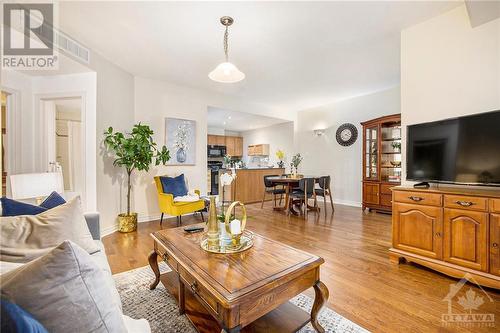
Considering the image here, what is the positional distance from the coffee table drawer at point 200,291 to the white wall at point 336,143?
16.9 feet

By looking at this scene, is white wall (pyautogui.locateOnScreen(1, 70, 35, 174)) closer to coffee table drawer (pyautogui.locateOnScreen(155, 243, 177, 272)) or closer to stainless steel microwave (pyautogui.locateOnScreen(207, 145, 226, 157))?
coffee table drawer (pyautogui.locateOnScreen(155, 243, 177, 272))

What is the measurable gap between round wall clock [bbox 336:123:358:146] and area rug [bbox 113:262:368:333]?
183 inches

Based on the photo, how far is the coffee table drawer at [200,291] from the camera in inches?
44.2

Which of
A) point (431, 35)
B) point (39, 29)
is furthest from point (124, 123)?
point (431, 35)

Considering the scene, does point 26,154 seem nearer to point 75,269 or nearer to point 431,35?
point 75,269

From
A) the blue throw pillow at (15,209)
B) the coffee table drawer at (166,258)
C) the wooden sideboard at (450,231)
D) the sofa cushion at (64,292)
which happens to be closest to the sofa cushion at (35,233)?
the blue throw pillow at (15,209)

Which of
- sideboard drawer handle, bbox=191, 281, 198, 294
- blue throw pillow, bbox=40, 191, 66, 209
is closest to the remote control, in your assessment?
sideboard drawer handle, bbox=191, 281, 198, 294

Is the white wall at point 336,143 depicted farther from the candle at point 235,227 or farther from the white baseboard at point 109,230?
the white baseboard at point 109,230

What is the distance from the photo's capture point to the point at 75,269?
2.02ft

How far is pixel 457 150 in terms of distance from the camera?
85.7 inches

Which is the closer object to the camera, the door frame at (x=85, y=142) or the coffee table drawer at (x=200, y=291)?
the coffee table drawer at (x=200, y=291)

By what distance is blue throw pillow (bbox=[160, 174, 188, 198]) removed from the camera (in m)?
3.94

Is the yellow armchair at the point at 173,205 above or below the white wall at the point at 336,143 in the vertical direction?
below

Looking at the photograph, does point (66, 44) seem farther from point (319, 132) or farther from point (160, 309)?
point (319, 132)
